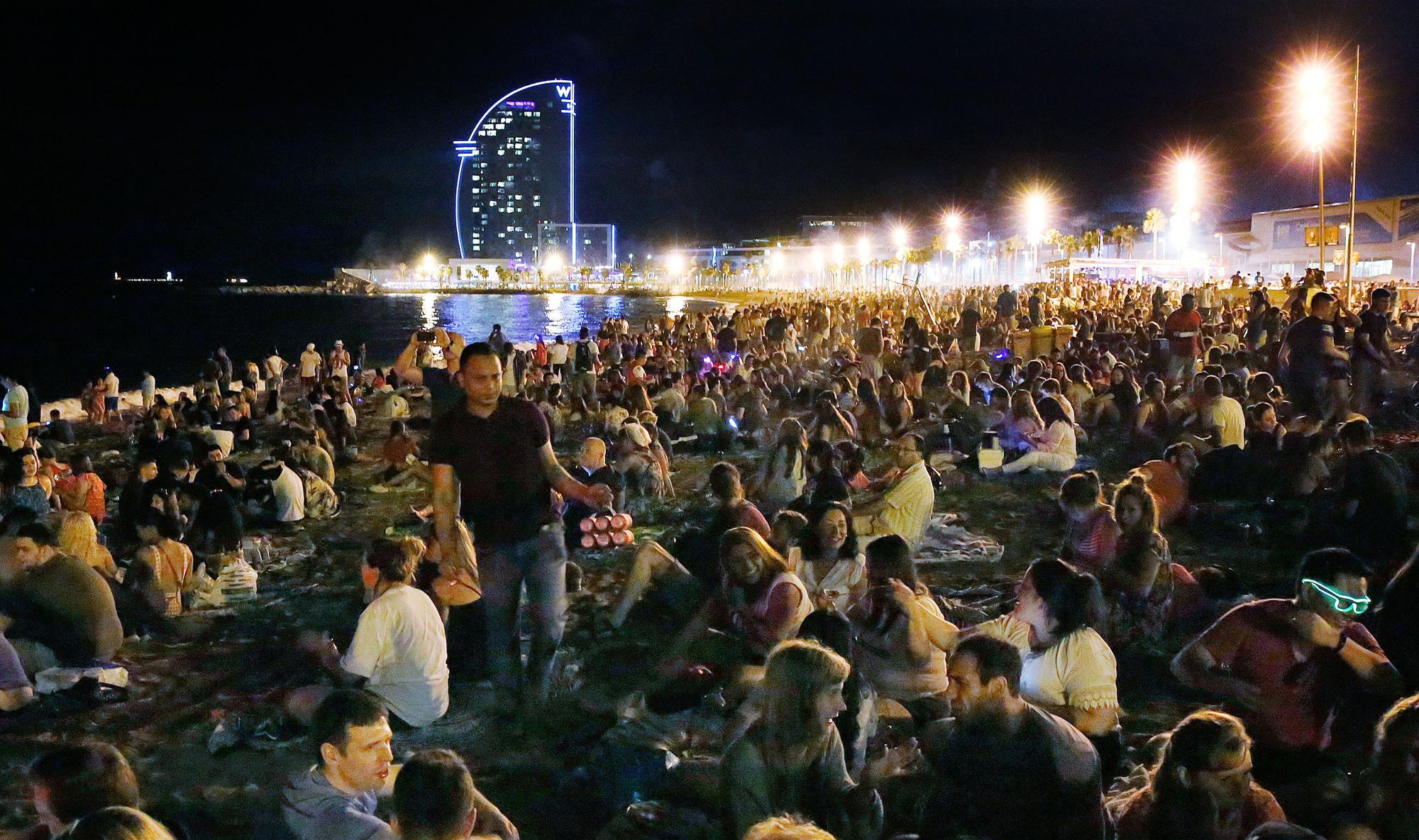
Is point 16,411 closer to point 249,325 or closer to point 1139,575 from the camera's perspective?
point 1139,575

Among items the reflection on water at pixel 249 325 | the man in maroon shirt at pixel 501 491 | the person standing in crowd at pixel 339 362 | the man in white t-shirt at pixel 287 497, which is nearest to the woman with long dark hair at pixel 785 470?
the man in maroon shirt at pixel 501 491

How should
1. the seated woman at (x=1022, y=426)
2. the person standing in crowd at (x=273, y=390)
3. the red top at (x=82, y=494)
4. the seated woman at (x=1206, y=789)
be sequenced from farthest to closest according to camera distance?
the person standing in crowd at (x=273, y=390)
the seated woman at (x=1022, y=426)
the red top at (x=82, y=494)
the seated woman at (x=1206, y=789)

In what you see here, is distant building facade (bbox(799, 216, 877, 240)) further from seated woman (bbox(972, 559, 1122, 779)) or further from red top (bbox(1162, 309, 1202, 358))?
seated woman (bbox(972, 559, 1122, 779))

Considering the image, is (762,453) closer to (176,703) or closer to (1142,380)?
(1142,380)

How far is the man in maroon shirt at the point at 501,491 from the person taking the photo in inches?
190

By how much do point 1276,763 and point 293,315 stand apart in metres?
126

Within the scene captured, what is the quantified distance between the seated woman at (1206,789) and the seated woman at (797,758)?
84 cm

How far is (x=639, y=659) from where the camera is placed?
19.4ft

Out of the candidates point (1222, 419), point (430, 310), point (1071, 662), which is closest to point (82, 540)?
point (1071, 662)

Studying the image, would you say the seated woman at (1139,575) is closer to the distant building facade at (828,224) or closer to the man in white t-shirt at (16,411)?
the man in white t-shirt at (16,411)

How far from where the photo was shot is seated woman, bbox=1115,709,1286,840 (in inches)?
116

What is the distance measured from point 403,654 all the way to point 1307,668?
11.7 feet

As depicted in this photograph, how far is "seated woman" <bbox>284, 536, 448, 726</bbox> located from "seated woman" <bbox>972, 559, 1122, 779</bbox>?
2.41 m

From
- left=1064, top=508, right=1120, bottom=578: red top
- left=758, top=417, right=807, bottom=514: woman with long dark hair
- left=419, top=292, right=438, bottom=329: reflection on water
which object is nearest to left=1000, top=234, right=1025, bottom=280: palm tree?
left=419, top=292, right=438, bottom=329: reflection on water
